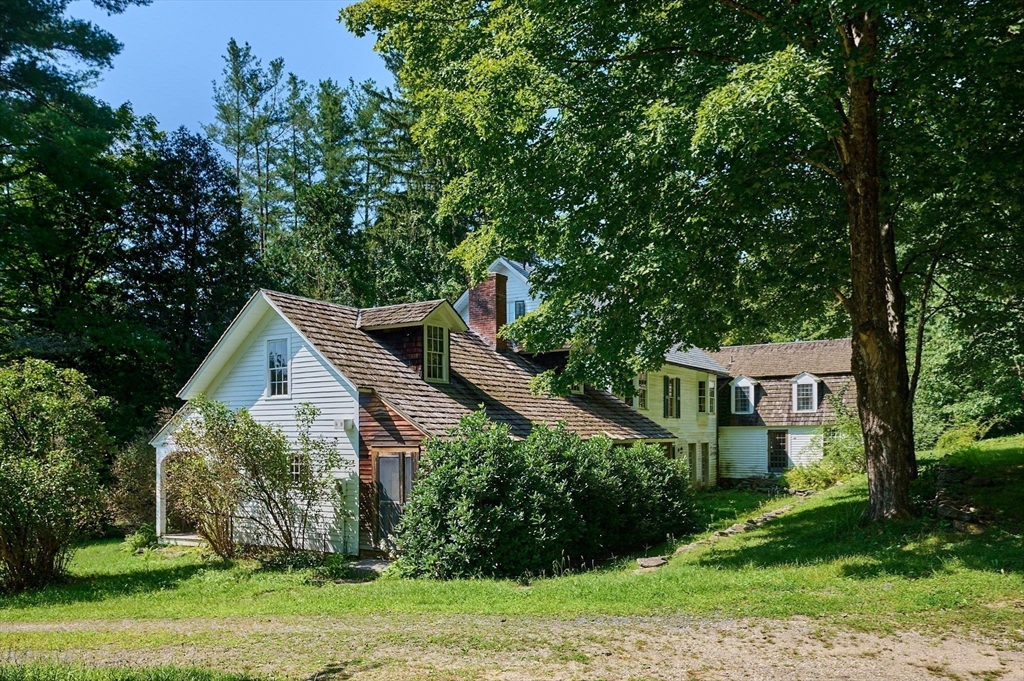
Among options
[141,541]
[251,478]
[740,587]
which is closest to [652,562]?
[740,587]

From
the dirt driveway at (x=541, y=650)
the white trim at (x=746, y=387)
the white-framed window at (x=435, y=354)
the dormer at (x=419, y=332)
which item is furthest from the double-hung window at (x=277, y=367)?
the white trim at (x=746, y=387)

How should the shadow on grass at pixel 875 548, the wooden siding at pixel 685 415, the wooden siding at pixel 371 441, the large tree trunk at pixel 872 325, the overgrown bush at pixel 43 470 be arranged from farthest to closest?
1. the wooden siding at pixel 685 415
2. the wooden siding at pixel 371 441
3. the overgrown bush at pixel 43 470
4. the large tree trunk at pixel 872 325
5. the shadow on grass at pixel 875 548

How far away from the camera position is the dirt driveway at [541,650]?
25.0 feet

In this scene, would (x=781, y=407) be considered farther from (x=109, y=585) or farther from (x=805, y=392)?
(x=109, y=585)

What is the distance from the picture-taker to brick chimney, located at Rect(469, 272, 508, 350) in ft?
84.0

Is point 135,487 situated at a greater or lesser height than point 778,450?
greater

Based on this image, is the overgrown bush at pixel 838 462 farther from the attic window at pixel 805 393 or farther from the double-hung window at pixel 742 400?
the double-hung window at pixel 742 400

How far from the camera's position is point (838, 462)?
29859 mm

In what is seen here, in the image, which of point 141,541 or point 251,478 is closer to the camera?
point 251,478

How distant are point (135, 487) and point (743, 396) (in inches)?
1072

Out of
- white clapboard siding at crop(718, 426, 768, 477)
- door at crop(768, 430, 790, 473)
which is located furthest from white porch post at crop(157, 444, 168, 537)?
door at crop(768, 430, 790, 473)

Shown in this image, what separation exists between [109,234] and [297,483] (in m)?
19.5

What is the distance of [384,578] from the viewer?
15430 millimetres

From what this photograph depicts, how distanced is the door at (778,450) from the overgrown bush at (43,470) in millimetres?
29413
